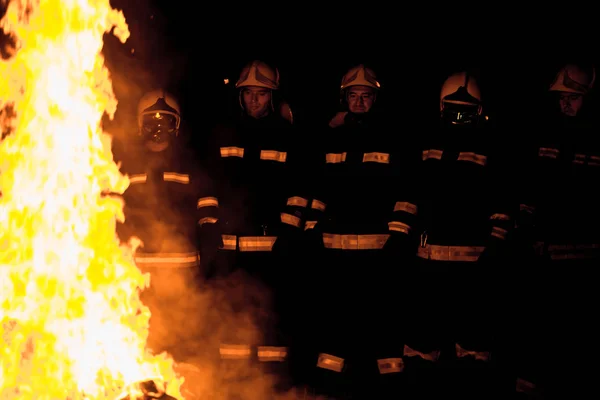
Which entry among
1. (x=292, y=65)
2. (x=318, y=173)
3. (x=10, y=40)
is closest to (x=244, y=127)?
(x=318, y=173)

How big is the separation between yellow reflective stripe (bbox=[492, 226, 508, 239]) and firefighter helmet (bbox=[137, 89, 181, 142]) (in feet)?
11.7

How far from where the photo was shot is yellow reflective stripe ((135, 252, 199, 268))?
715 centimetres

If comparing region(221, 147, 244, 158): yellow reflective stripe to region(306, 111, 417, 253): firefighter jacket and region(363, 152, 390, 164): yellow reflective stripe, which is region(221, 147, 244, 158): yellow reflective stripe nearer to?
region(306, 111, 417, 253): firefighter jacket

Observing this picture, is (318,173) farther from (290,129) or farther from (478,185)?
(478,185)

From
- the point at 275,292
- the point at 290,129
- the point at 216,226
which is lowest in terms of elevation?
the point at 275,292

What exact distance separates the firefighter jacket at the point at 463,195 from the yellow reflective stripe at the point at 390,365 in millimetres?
1054

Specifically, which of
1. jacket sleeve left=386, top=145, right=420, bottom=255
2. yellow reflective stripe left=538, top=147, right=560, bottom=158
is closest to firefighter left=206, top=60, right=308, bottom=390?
jacket sleeve left=386, top=145, right=420, bottom=255

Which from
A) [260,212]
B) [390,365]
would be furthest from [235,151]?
[390,365]

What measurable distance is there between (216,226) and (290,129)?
1.31 meters

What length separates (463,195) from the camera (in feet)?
21.8

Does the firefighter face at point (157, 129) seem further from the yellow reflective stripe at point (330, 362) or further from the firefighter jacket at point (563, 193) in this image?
the firefighter jacket at point (563, 193)

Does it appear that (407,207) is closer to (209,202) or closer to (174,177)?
(209,202)

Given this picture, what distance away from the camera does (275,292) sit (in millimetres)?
7250

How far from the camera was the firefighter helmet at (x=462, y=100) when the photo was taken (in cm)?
674
